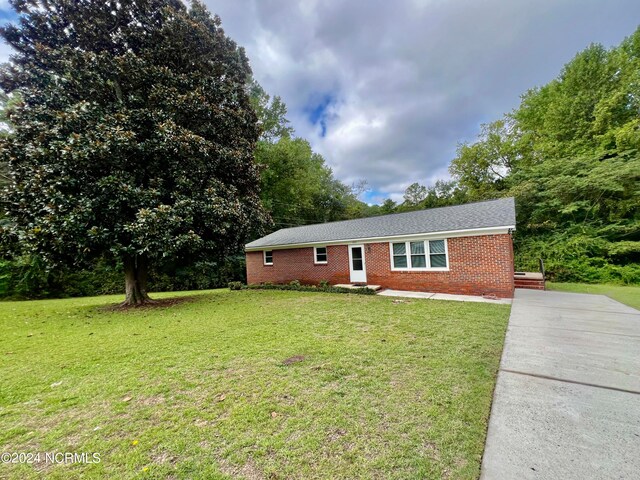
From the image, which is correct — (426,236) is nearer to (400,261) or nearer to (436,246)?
(436,246)

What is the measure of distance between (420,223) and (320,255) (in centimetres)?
531

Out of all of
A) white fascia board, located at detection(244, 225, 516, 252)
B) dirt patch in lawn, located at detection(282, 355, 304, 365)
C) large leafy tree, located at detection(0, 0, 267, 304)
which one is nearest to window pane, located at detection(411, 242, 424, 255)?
white fascia board, located at detection(244, 225, 516, 252)

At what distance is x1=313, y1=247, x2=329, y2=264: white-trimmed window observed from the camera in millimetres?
14094

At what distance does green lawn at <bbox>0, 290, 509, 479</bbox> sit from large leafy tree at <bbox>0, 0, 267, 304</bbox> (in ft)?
10.6

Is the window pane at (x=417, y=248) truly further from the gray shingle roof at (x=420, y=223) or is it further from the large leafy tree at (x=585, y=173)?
the large leafy tree at (x=585, y=173)

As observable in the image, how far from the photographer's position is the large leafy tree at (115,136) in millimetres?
7598

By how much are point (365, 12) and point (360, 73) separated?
9.52ft

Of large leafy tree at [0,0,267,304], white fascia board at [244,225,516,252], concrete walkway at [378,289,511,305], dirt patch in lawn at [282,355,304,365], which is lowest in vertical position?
concrete walkway at [378,289,511,305]

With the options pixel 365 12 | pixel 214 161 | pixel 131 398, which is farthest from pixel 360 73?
pixel 131 398

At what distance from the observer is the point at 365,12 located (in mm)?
9359

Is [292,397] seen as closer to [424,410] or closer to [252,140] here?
[424,410]

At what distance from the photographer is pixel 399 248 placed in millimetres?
11711

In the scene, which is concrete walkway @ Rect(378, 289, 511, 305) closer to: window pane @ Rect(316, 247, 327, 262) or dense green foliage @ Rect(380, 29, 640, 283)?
window pane @ Rect(316, 247, 327, 262)

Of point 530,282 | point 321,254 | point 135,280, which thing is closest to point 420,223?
point 321,254
